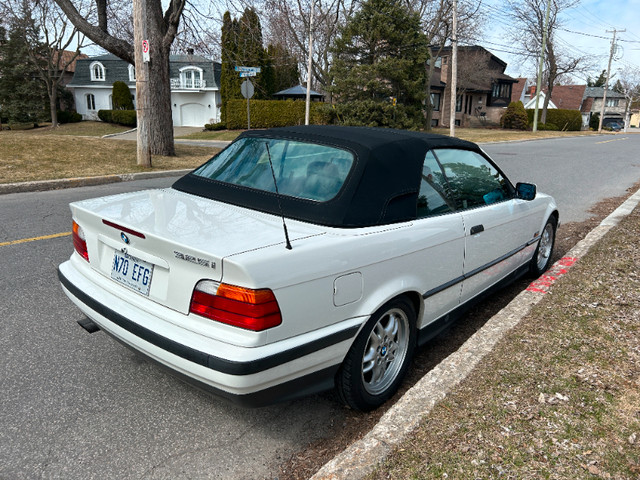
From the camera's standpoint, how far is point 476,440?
2240 mm

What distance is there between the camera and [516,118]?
4738 cm

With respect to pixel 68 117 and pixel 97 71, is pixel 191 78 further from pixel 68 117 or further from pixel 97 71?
pixel 68 117

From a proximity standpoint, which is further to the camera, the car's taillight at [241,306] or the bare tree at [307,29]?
the bare tree at [307,29]

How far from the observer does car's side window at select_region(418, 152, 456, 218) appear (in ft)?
10.1

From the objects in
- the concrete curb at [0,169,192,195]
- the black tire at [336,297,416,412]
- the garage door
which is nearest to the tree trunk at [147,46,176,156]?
the concrete curb at [0,169,192,195]

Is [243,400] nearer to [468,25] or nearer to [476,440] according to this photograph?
[476,440]

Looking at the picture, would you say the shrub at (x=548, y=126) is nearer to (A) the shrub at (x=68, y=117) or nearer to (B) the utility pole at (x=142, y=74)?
(A) the shrub at (x=68, y=117)

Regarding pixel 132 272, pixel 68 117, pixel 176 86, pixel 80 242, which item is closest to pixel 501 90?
pixel 176 86

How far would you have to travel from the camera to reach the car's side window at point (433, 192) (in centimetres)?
308

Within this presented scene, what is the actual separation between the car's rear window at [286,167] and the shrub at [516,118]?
4879cm

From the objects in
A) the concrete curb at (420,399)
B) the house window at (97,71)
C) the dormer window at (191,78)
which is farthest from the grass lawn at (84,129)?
the concrete curb at (420,399)

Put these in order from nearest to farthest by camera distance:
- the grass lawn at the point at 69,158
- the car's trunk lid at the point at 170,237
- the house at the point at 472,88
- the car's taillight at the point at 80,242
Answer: the car's trunk lid at the point at 170,237 < the car's taillight at the point at 80,242 < the grass lawn at the point at 69,158 < the house at the point at 472,88

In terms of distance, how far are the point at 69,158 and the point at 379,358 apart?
459 inches

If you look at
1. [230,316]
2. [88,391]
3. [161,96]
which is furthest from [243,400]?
[161,96]
